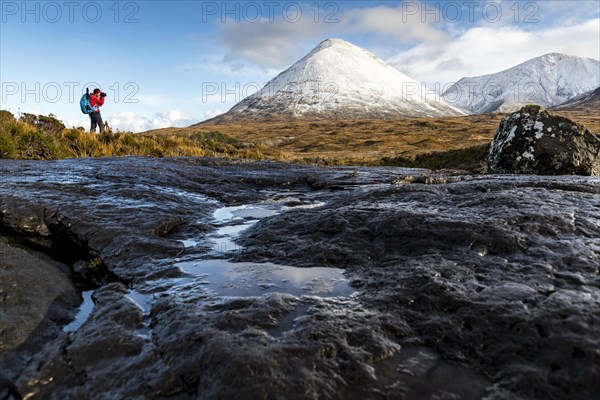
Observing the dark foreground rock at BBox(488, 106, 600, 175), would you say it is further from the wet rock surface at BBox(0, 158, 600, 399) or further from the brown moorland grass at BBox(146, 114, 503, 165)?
the brown moorland grass at BBox(146, 114, 503, 165)

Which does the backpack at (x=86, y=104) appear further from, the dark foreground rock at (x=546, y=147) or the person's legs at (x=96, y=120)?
the dark foreground rock at (x=546, y=147)

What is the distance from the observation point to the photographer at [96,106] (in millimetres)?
17859

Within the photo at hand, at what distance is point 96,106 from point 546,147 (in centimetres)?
1820

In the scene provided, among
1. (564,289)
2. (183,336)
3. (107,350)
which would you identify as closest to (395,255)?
(564,289)

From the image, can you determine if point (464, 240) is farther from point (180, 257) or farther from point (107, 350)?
point (107, 350)

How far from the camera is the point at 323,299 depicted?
8.53 ft

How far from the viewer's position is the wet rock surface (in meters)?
1.77

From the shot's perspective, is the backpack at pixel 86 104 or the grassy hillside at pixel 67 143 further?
the backpack at pixel 86 104

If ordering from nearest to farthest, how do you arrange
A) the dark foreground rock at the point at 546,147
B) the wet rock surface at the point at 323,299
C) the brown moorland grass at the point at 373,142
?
→ the wet rock surface at the point at 323,299 < the dark foreground rock at the point at 546,147 < the brown moorland grass at the point at 373,142

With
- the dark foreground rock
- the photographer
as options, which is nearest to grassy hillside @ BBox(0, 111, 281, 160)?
the photographer

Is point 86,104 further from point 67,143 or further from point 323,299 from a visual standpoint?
point 323,299

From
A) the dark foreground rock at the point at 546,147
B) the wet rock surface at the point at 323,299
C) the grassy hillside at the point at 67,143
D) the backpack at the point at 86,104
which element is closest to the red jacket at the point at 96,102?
the backpack at the point at 86,104

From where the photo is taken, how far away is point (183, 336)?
2.14 meters

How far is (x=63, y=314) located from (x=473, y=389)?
259cm
